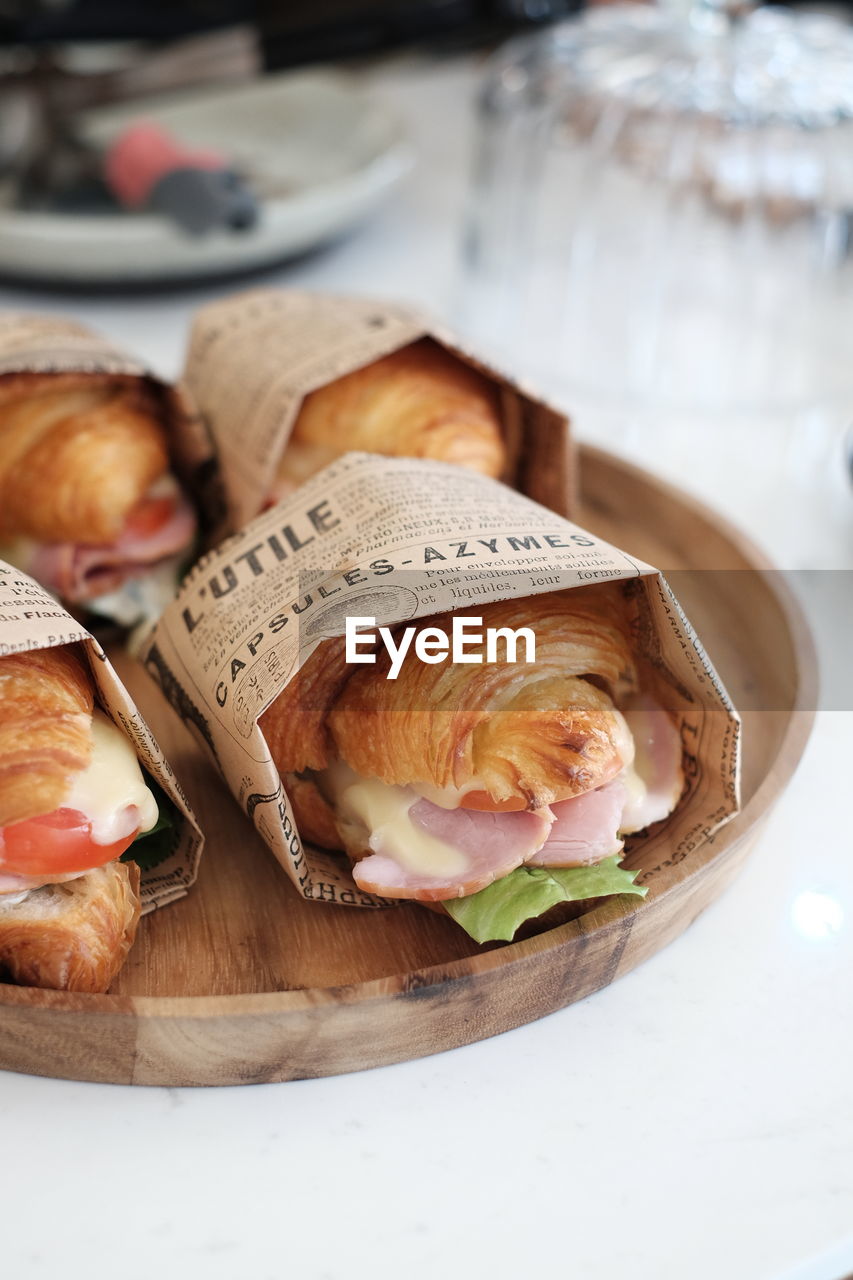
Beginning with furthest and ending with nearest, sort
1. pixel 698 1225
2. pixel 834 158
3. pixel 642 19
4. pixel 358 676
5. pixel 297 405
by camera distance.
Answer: pixel 642 19, pixel 834 158, pixel 297 405, pixel 358 676, pixel 698 1225

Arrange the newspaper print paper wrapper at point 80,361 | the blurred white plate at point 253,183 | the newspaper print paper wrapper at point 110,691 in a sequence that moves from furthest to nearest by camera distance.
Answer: the blurred white plate at point 253,183 < the newspaper print paper wrapper at point 80,361 < the newspaper print paper wrapper at point 110,691

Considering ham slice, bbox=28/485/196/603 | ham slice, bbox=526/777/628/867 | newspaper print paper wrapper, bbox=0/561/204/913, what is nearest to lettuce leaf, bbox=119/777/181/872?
newspaper print paper wrapper, bbox=0/561/204/913

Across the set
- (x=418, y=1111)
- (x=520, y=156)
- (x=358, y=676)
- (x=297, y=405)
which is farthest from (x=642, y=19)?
(x=418, y=1111)

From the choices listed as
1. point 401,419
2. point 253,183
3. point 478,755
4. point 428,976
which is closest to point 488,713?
point 478,755

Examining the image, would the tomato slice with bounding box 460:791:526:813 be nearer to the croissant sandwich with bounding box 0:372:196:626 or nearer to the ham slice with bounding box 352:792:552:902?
the ham slice with bounding box 352:792:552:902

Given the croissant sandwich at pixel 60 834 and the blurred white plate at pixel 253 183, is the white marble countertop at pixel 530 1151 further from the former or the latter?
the blurred white plate at pixel 253 183

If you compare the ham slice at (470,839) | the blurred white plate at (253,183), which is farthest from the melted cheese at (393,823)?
the blurred white plate at (253,183)

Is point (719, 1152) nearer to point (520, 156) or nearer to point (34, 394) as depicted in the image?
point (34, 394)
